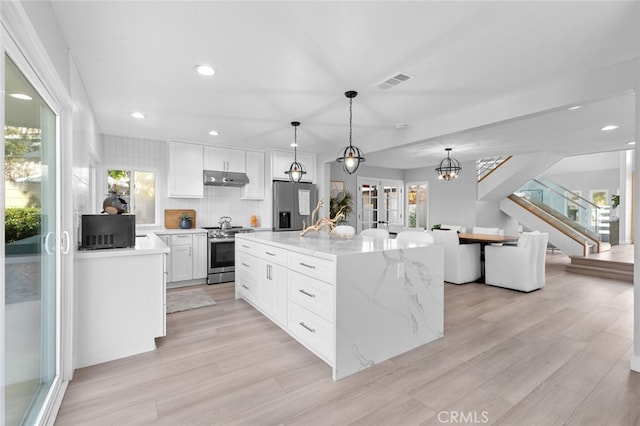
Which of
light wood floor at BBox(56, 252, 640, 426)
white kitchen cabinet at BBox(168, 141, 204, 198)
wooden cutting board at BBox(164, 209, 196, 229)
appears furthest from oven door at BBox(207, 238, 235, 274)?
light wood floor at BBox(56, 252, 640, 426)

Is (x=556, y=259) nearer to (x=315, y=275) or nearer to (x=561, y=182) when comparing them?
(x=561, y=182)

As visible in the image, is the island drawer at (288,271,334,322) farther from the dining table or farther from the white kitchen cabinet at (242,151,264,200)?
the dining table

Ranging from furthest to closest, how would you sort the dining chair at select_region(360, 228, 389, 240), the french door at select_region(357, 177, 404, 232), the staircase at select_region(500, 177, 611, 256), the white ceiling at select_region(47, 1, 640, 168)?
the french door at select_region(357, 177, 404, 232) < the staircase at select_region(500, 177, 611, 256) < the dining chair at select_region(360, 228, 389, 240) < the white ceiling at select_region(47, 1, 640, 168)

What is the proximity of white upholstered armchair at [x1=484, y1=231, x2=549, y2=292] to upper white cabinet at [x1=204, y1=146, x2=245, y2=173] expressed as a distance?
180 inches

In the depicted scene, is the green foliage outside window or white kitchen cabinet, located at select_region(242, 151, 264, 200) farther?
white kitchen cabinet, located at select_region(242, 151, 264, 200)

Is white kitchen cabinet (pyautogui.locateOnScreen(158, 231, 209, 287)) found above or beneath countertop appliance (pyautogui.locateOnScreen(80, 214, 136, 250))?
beneath

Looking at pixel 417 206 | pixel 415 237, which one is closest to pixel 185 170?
pixel 415 237

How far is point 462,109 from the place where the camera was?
3.66 m

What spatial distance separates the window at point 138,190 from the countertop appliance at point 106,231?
2865mm

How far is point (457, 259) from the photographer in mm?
4879

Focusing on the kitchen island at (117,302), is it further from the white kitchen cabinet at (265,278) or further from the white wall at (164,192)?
the white wall at (164,192)

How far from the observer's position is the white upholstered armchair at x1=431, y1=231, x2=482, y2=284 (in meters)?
4.90

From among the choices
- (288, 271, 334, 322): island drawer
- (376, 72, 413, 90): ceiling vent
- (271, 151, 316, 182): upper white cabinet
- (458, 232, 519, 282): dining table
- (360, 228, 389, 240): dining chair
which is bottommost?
(288, 271, 334, 322): island drawer

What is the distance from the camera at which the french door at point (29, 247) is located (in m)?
1.37
